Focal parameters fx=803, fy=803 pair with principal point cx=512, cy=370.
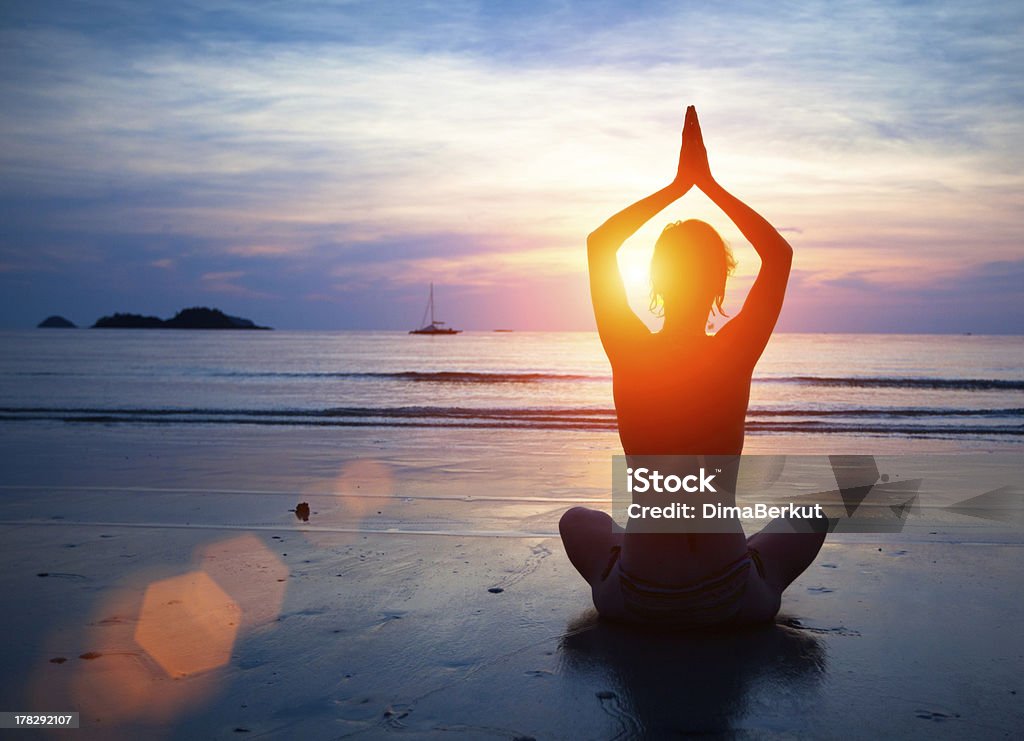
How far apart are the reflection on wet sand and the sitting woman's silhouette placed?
0.54 feet

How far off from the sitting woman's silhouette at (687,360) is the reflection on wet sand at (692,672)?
16 centimetres

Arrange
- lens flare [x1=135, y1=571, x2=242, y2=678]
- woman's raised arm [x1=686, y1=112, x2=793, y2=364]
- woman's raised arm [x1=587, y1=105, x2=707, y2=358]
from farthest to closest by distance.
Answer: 1. lens flare [x1=135, y1=571, x2=242, y2=678]
2. woman's raised arm [x1=587, y1=105, x2=707, y2=358]
3. woman's raised arm [x1=686, y1=112, x2=793, y2=364]

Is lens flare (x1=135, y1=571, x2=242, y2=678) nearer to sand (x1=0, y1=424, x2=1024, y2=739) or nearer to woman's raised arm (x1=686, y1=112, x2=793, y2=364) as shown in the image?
sand (x1=0, y1=424, x2=1024, y2=739)

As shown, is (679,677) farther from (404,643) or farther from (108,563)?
(108,563)

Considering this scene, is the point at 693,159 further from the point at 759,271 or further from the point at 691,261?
the point at 759,271

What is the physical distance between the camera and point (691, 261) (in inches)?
120

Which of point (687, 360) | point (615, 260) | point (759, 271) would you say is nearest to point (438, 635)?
point (687, 360)

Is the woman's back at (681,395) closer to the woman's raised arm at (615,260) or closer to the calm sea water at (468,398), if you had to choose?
the woman's raised arm at (615,260)

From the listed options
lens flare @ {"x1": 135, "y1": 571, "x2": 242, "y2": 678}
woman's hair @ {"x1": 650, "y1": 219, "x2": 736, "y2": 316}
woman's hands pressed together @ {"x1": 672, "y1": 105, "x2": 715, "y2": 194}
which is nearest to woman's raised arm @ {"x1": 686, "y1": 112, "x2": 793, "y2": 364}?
woman's hands pressed together @ {"x1": 672, "y1": 105, "x2": 715, "y2": 194}

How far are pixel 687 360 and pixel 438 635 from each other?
1.63 meters

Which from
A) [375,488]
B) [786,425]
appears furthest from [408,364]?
[375,488]

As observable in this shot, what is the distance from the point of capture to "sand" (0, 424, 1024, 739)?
2.76m

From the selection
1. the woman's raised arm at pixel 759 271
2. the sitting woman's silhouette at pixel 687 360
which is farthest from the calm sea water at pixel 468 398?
the woman's raised arm at pixel 759 271

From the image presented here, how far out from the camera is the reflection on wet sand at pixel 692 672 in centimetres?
272
